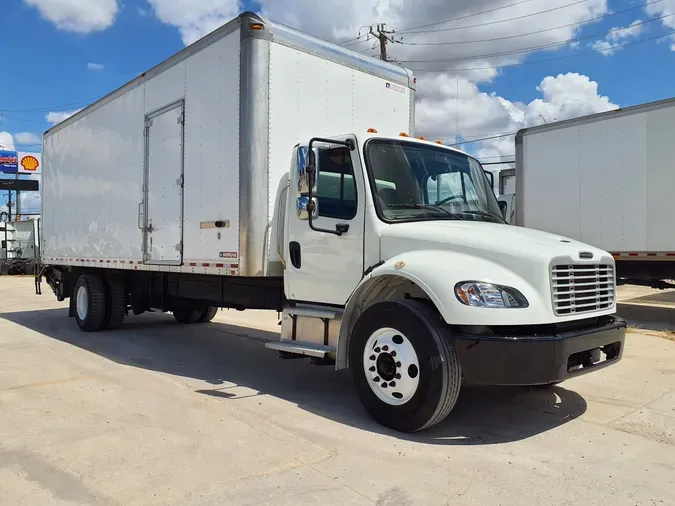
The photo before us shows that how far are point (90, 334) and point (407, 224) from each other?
22.9 feet

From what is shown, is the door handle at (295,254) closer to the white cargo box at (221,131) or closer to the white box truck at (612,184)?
the white cargo box at (221,131)

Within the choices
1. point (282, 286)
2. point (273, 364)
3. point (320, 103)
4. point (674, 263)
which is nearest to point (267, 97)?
point (320, 103)

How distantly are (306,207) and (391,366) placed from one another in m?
1.66

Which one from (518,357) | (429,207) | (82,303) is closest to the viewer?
(518,357)

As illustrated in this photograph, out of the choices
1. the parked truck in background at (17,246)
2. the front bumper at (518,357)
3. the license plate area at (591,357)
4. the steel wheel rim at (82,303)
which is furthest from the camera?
the parked truck in background at (17,246)

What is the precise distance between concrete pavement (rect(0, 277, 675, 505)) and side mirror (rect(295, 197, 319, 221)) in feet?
5.92

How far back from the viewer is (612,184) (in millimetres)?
10922

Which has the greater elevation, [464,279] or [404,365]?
[464,279]

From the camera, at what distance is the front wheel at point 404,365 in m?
4.32

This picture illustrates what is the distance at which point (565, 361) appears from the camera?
4.25 metres

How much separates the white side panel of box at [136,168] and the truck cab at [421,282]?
87 centimetres

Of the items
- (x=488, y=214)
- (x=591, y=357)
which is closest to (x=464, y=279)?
(x=591, y=357)

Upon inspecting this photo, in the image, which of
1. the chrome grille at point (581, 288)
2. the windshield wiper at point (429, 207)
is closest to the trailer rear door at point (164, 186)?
the windshield wiper at point (429, 207)

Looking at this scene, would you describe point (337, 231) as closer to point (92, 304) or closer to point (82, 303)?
point (92, 304)
